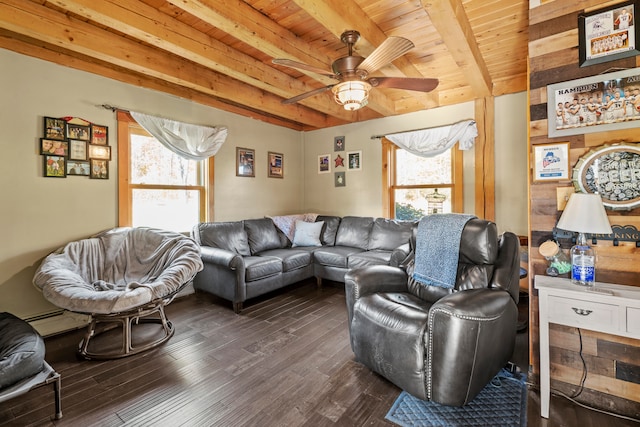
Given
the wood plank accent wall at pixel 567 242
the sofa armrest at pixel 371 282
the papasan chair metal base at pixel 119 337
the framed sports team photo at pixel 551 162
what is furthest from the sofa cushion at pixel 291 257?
the framed sports team photo at pixel 551 162

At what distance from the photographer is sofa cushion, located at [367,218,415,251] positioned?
13.1ft

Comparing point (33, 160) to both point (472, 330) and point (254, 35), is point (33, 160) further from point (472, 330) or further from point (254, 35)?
point (472, 330)

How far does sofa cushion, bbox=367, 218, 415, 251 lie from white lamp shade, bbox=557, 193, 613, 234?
2.32 metres

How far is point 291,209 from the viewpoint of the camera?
534 centimetres

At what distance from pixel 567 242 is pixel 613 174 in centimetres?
45

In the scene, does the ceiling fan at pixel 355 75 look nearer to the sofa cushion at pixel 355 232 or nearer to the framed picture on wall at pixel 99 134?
the framed picture on wall at pixel 99 134

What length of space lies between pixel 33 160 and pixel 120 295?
163 centimetres

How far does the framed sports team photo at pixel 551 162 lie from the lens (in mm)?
1838

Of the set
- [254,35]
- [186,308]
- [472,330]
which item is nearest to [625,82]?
[472,330]

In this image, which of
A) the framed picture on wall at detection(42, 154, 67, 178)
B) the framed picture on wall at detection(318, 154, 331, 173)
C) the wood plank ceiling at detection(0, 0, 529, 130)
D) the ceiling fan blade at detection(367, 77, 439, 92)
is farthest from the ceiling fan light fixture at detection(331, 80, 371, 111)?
the framed picture on wall at detection(318, 154, 331, 173)

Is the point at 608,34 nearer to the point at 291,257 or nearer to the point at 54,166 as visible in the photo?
the point at 291,257

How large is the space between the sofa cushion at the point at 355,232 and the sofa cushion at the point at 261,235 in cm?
95

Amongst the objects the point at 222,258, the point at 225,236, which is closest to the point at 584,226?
the point at 222,258

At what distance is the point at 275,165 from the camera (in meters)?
4.98
